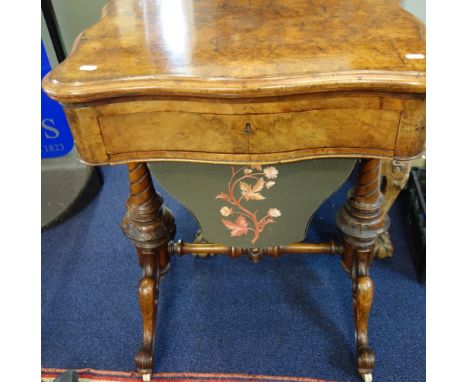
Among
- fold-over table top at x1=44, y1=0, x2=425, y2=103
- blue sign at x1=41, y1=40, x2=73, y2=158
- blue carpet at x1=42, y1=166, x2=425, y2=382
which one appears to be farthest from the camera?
blue sign at x1=41, y1=40, x2=73, y2=158

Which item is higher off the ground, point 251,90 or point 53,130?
point 251,90

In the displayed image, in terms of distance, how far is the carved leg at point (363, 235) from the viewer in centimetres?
103

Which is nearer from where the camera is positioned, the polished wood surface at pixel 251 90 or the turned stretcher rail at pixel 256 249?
the polished wood surface at pixel 251 90

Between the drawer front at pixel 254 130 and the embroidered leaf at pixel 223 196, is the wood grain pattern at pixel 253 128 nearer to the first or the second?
the drawer front at pixel 254 130

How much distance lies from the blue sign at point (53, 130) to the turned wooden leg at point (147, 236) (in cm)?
78

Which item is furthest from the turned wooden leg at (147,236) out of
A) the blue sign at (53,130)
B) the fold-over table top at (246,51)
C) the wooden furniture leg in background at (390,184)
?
the blue sign at (53,130)

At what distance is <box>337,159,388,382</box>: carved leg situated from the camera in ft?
3.37

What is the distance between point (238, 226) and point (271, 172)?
0.60 feet

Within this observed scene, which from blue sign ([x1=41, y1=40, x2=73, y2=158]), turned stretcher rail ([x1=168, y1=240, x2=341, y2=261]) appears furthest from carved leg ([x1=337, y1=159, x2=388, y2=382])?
blue sign ([x1=41, y1=40, x2=73, y2=158])

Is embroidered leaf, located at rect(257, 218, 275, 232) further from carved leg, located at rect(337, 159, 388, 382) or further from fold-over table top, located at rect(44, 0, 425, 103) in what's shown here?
fold-over table top, located at rect(44, 0, 425, 103)

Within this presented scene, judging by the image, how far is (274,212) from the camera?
1.05 m

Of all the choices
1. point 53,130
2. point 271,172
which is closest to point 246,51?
point 271,172

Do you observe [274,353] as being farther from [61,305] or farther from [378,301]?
[61,305]

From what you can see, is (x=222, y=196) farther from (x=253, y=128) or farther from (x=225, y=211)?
(x=253, y=128)
